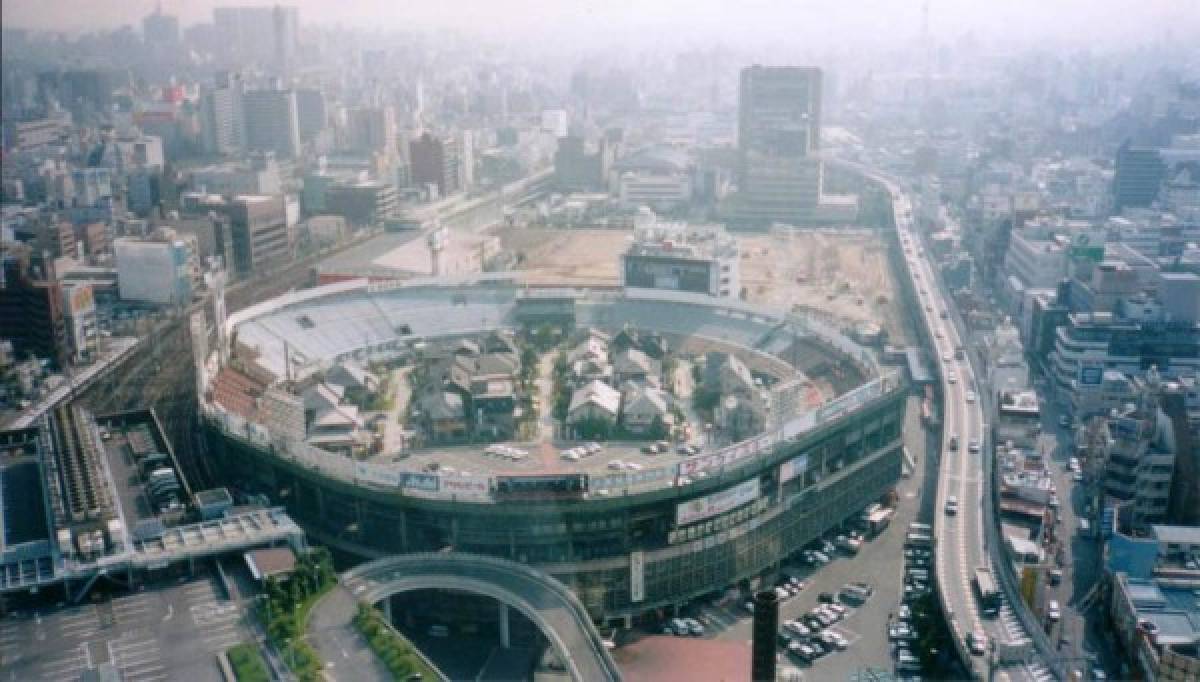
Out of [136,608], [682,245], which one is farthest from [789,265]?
[136,608]

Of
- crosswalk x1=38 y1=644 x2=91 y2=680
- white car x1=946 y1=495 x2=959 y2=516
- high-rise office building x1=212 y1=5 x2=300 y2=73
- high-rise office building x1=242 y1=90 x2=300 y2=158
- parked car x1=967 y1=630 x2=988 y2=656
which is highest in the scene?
high-rise office building x1=212 y1=5 x2=300 y2=73

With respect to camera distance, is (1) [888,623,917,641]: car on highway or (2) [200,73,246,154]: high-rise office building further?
(2) [200,73,246,154]: high-rise office building

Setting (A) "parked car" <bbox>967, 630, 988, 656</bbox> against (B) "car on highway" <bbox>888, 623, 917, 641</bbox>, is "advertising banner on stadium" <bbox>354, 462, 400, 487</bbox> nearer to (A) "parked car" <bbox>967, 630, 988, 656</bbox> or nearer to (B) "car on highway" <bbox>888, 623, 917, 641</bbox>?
(B) "car on highway" <bbox>888, 623, 917, 641</bbox>

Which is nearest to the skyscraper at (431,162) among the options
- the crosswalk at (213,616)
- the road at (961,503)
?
the road at (961,503)

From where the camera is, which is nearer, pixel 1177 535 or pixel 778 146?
pixel 1177 535

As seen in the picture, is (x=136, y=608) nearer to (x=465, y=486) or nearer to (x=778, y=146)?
(x=465, y=486)

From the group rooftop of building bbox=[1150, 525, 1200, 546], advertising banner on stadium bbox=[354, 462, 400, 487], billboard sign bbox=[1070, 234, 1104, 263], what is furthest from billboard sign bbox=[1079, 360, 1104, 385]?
advertising banner on stadium bbox=[354, 462, 400, 487]

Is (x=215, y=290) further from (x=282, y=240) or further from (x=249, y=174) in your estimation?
(x=249, y=174)
